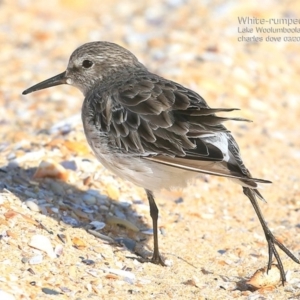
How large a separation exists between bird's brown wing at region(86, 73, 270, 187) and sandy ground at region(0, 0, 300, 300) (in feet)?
2.19

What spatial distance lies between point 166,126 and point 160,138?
10 cm

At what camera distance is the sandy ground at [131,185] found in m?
4.98

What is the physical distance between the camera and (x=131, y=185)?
6.79 meters

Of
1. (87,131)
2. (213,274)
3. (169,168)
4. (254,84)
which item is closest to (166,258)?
(213,274)

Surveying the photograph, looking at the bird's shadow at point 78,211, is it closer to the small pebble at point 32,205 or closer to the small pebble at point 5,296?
the small pebble at point 32,205

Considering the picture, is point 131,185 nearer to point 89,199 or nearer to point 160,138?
point 89,199

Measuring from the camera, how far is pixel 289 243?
5.99 meters

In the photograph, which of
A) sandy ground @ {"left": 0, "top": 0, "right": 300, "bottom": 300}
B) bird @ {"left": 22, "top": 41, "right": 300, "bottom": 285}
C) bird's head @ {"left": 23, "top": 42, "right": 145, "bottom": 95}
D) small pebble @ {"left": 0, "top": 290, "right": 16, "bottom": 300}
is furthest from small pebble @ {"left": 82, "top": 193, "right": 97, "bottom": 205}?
small pebble @ {"left": 0, "top": 290, "right": 16, "bottom": 300}

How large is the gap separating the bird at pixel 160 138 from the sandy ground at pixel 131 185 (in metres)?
0.42

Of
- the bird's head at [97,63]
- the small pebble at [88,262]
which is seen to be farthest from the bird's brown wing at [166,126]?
the small pebble at [88,262]

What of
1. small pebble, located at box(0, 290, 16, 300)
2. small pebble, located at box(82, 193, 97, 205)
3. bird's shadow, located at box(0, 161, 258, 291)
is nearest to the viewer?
small pebble, located at box(0, 290, 16, 300)

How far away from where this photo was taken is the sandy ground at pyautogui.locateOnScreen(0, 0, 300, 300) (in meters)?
4.98

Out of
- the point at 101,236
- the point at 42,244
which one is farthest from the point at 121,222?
the point at 42,244

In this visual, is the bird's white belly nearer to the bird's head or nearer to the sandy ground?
the sandy ground
